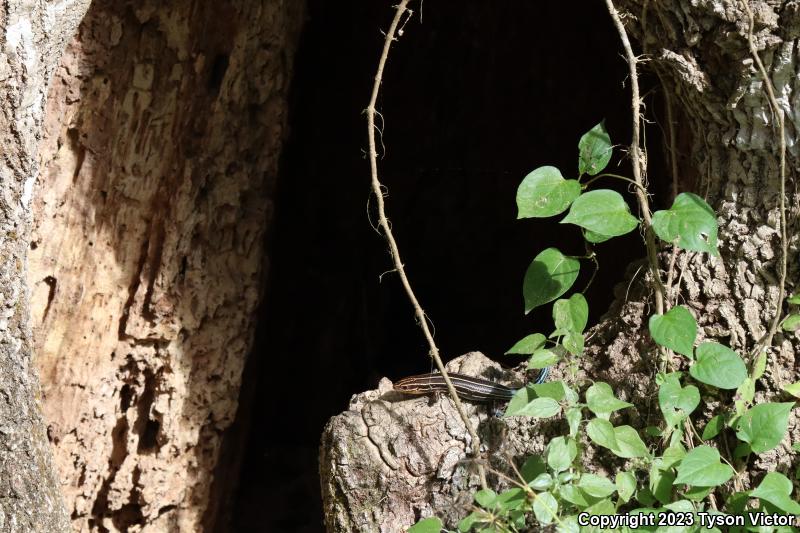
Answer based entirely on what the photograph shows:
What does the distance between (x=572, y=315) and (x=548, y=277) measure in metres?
0.12

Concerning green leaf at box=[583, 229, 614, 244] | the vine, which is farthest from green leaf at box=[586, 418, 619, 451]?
green leaf at box=[583, 229, 614, 244]

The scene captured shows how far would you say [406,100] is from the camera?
4.60m

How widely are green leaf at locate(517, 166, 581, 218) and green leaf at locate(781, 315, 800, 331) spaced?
2.19 feet

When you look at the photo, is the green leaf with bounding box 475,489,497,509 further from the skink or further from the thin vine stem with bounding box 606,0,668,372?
the thin vine stem with bounding box 606,0,668,372

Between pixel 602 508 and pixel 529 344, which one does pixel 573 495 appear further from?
pixel 529 344

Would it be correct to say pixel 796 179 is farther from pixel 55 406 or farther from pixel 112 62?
pixel 55 406

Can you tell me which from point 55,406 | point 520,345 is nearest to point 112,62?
point 55,406

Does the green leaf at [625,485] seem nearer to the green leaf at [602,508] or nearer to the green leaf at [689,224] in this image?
the green leaf at [602,508]

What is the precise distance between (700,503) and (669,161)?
108 centimetres

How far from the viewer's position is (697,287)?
2.20 m

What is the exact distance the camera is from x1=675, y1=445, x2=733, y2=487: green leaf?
1823mm

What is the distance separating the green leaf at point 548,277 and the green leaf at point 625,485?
1.57 feet

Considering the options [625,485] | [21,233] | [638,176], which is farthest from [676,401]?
[21,233]

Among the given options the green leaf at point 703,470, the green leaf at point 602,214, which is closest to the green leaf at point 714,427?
the green leaf at point 703,470
